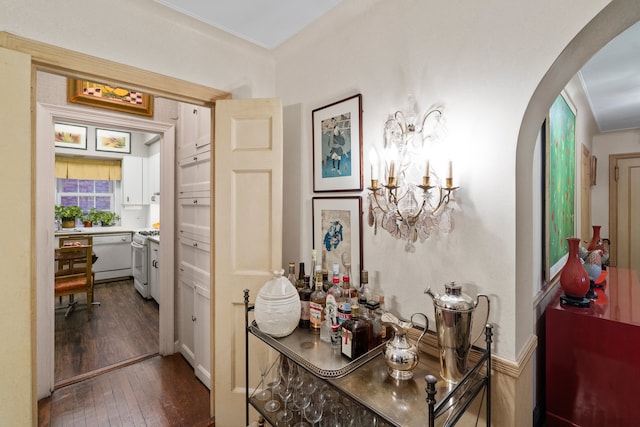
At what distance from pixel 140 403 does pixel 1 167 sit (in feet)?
6.11

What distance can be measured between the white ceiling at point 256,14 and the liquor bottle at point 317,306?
4.80 ft

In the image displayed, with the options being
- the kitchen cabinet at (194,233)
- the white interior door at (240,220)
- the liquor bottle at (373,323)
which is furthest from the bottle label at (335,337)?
the kitchen cabinet at (194,233)

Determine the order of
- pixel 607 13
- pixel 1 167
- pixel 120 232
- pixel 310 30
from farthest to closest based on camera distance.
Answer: pixel 120 232 → pixel 310 30 → pixel 1 167 → pixel 607 13

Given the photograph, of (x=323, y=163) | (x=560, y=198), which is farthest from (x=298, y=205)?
(x=560, y=198)

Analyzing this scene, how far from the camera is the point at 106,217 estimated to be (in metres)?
5.61

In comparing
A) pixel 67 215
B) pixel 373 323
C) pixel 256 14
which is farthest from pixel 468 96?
pixel 67 215

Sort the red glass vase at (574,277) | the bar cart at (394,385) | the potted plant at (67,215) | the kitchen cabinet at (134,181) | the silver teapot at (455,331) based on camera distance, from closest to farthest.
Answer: the bar cart at (394,385) → the silver teapot at (455,331) → the red glass vase at (574,277) → the potted plant at (67,215) → the kitchen cabinet at (134,181)

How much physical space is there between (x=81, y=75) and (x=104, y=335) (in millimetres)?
2921

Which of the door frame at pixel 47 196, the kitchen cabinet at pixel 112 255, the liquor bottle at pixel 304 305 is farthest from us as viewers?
the kitchen cabinet at pixel 112 255

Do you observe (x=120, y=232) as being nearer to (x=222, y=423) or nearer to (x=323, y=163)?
(x=222, y=423)

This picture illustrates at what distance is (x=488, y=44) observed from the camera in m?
1.19

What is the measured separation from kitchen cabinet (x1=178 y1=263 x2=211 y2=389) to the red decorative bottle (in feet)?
8.00

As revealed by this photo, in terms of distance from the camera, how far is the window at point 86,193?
5.39 meters

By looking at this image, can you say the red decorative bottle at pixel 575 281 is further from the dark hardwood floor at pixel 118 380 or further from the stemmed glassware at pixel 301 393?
the dark hardwood floor at pixel 118 380
